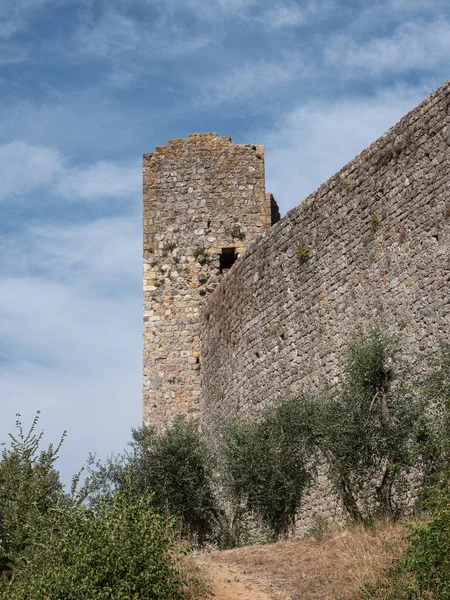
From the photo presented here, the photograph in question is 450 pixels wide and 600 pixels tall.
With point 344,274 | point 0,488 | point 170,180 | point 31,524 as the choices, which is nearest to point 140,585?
point 31,524

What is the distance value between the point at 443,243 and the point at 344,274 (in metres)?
2.61

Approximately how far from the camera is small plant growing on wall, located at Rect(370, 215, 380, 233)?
1429 centimetres

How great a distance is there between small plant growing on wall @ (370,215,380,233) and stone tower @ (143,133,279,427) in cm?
772

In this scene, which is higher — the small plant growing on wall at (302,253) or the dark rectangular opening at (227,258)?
the dark rectangular opening at (227,258)

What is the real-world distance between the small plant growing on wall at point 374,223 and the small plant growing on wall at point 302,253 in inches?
78.2

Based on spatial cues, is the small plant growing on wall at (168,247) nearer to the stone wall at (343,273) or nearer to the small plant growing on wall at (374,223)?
the stone wall at (343,273)

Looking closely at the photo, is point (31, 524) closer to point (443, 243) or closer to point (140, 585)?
point (140, 585)

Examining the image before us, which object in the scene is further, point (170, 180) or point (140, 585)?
point (170, 180)

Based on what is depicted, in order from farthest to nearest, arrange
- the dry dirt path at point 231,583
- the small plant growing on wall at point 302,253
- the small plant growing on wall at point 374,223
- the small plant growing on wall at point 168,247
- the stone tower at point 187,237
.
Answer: the small plant growing on wall at point 168,247, the stone tower at point 187,237, the small plant growing on wall at point 302,253, the small plant growing on wall at point 374,223, the dry dirt path at point 231,583

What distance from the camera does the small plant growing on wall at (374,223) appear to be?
14.3 meters

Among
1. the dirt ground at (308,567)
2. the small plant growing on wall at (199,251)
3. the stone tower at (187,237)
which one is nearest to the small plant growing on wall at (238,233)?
the stone tower at (187,237)

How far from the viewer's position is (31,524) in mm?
12859

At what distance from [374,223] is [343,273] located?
1.08 m

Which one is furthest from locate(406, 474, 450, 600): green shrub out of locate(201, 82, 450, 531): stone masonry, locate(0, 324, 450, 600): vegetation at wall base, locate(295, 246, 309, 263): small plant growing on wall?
locate(295, 246, 309, 263): small plant growing on wall
